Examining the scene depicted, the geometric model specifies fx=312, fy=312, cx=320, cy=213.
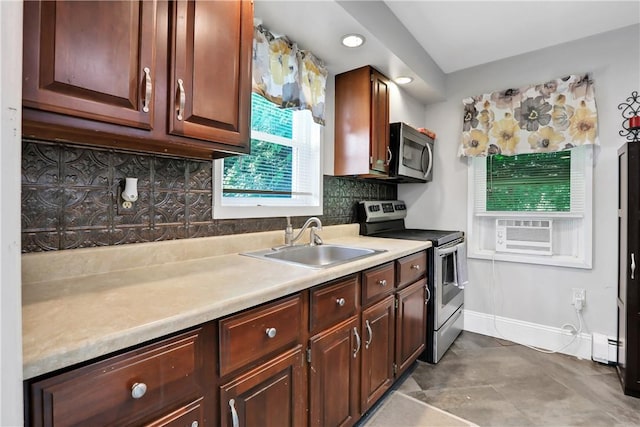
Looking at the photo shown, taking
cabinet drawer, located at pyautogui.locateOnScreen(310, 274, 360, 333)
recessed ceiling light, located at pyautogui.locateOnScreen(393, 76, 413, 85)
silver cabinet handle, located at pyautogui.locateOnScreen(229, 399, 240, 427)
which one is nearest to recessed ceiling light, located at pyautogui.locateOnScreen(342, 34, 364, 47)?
recessed ceiling light, located at pyautogui.locateOnScreen(393, 76, 413, 85)

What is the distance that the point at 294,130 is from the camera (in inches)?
87.0

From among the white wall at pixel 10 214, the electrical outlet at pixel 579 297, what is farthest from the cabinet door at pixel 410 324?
the white wall at pixel 10 214

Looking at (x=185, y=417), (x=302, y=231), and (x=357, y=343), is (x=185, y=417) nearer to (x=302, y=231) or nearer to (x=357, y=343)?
(x=357, y=343)

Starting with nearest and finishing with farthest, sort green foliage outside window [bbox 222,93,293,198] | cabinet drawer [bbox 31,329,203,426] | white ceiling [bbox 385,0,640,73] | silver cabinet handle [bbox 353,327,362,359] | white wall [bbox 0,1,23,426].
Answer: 1. white wall [bbox 0,1,23,426]
2. cabinet drawer [bbox 31,329,203,426]
3. silver cabinet handle [bbox 353,327,362,359]
4. green foliage outside window [bbox 222,93,293,198]
5. white ceiling [bbox 385,0,640,73]

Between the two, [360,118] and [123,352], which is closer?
[123,352]

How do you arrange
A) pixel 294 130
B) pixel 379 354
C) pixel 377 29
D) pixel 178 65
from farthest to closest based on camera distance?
pixel 294 130
pixel 377 29
pixel 379 354
pixel 178 65

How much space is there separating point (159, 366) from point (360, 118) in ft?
6.52

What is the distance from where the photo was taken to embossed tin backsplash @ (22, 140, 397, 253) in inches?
41.8

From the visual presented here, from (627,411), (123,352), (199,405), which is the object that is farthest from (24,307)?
(627,411)

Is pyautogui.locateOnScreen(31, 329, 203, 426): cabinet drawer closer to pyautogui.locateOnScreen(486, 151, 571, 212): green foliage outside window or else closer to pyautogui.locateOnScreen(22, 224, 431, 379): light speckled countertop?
pyautogui.locateOnScreen(22, 224, 431, 379): light speckled countertop

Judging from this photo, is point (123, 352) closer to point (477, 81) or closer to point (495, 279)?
point (495, 279)

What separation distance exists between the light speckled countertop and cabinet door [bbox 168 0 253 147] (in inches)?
21.0

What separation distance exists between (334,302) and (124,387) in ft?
2.72

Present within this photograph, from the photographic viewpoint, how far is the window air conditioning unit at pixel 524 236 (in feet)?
8.59
